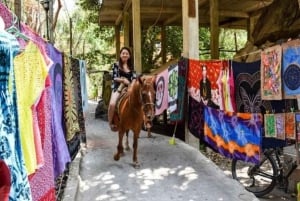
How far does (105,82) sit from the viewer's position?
12797mm

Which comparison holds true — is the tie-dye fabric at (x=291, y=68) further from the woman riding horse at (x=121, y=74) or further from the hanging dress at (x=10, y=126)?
the hanging dress at (x=10, y=126)

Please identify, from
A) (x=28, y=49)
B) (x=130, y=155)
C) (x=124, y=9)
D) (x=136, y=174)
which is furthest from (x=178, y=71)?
(x=124, y=9)

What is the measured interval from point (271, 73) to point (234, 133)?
1.20 meters

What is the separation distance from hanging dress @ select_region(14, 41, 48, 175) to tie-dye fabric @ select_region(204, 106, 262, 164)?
3.78m

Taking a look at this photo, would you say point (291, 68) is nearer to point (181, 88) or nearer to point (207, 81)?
point (207, 81)

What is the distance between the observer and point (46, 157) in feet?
9.64

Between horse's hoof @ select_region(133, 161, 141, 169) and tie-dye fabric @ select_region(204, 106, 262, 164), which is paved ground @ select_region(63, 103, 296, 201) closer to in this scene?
horse's hoof @ select_region(133, 161, 141, 169)

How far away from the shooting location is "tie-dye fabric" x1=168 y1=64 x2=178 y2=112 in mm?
7445

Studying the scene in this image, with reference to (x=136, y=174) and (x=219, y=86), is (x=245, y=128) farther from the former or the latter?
(x=136, y=174)

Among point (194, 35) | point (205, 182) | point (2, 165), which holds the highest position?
point (194, 35)

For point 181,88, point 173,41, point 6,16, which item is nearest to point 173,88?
point 181,88

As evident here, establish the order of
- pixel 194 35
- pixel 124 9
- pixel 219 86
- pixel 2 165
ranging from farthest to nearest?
pixel 124 9, pixel 194 35, pixel 219 86, pixel 2 165

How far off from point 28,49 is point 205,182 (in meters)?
3.68

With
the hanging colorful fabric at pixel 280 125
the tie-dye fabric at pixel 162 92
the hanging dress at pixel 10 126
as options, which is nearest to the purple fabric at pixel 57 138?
the hanging dress at pixel 10 126
